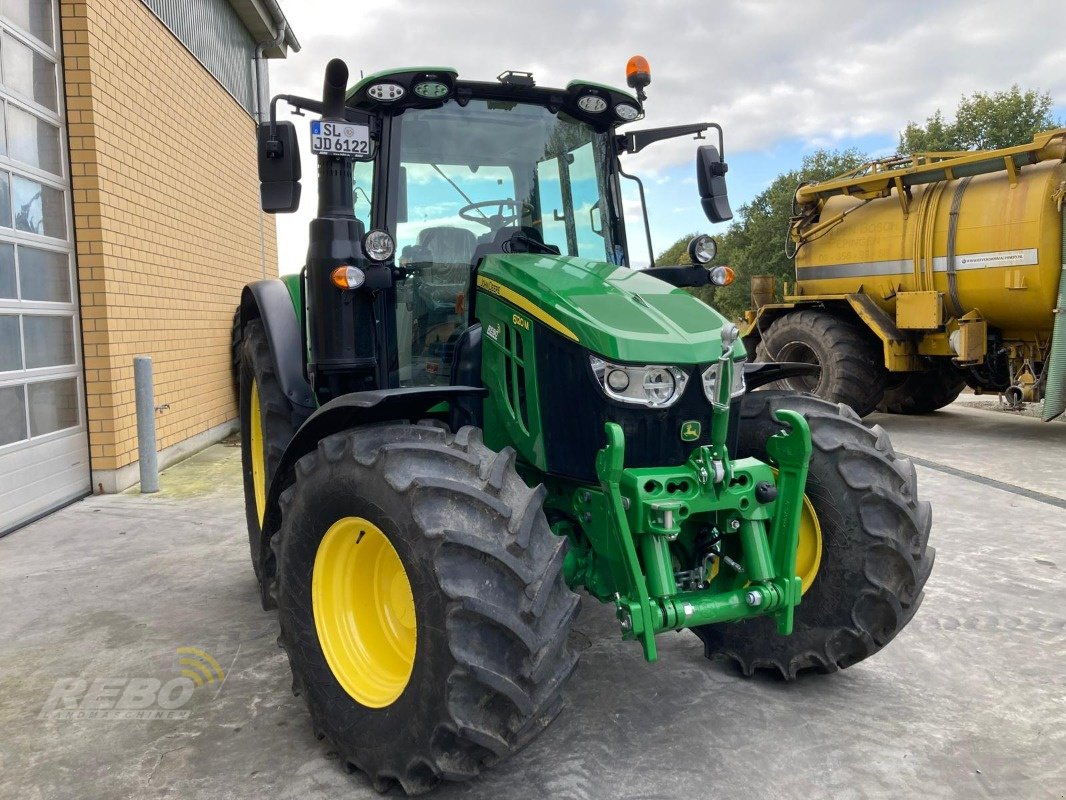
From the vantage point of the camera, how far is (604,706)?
10.2 feet

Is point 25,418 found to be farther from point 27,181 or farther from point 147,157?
point 147,157

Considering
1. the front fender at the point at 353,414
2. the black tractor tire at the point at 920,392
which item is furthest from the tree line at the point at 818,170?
the front fender at the point at 353,414

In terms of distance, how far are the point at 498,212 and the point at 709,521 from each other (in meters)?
1.61

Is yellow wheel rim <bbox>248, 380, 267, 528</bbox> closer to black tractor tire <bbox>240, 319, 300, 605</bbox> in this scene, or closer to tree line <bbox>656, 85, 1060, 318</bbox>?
black tractor tire <bbox>240, 319, 300, 605</bbox>

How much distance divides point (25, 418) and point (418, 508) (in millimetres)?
4807

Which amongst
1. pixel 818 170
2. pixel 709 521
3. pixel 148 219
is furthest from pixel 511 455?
pixel 818 170

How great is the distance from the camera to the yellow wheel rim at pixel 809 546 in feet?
10.7

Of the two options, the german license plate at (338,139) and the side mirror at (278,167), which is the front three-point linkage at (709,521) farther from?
the side mirror at (278,167)

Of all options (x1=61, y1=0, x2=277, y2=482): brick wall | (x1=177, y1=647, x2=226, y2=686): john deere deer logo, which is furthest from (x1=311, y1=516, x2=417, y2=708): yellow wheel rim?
(x1=61, y1=0, x2=277, y2=482): brick wall

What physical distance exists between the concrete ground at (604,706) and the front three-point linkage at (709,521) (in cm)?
43

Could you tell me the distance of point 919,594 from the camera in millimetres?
3225

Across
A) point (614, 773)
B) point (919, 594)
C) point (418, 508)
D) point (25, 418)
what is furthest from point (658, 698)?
point (25, 418)

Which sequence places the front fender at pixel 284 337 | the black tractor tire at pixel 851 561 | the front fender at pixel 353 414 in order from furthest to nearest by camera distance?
the front fender at pixel 284 337
the black tractor tire at pixel 851 561
the front fender at pixel 353 414

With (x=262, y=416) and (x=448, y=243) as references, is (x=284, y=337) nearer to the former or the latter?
(x=262, y=416)
